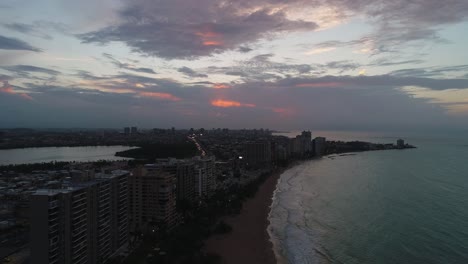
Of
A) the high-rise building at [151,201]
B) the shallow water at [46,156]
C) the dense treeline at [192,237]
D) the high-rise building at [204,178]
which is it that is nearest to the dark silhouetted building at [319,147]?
the shallow water at [46,156]

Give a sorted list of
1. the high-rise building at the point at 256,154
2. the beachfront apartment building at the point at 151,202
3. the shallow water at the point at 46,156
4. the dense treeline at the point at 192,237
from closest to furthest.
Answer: the dense treeline at the point at 192,237, the beachfront apartment building at the point at 151,202, the high-rise building at the point at 256,154, the shallow water at the point at 46,156

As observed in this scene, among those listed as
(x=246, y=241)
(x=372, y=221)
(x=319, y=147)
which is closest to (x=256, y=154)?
(x=319, y=147)

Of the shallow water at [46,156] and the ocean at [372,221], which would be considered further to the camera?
the shallow water at [46,156]

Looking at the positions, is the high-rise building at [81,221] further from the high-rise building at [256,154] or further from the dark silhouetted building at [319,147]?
the dark silhouetted building at [319,147]

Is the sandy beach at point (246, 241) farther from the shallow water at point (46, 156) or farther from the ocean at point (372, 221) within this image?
the shallow water at point (46, 156)

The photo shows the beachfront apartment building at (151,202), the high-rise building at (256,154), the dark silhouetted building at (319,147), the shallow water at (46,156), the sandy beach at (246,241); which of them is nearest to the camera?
the sandy beach at (246,241)

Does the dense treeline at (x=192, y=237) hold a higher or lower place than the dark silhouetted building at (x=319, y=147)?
lower

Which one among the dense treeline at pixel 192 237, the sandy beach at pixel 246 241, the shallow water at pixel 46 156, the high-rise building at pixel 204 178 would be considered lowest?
the sandy beach at pixel 246 241
